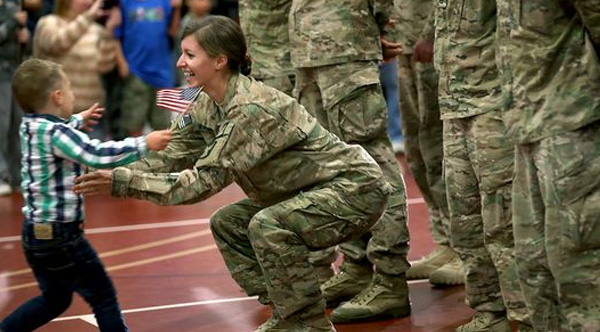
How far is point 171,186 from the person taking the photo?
425 cm

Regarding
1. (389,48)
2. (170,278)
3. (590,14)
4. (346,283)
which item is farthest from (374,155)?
(590,14)

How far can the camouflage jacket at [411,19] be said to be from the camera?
556 cm

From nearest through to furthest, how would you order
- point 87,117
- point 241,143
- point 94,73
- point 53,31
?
1. point 241,143
2. point 87,117
3. point 53,31
4. point 94,73

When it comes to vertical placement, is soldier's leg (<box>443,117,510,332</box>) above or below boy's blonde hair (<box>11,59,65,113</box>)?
below

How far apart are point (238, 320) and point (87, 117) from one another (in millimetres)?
1130

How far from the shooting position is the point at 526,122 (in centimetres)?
347

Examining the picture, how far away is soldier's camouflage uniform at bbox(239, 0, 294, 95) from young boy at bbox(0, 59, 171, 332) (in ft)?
4.78

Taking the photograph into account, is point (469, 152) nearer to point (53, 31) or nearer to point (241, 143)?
point (241, 143)

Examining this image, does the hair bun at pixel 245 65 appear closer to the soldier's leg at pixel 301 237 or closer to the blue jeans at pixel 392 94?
the soldier's leg at pixel 301 237

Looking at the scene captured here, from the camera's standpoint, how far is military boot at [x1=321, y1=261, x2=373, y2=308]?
17.6ft

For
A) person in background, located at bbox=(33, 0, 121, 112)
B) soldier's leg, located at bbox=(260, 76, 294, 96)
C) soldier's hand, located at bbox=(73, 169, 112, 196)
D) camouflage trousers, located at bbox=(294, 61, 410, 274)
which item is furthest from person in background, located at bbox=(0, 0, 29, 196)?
soldier's hand, located at bbox=(73, 169, 112, 196)

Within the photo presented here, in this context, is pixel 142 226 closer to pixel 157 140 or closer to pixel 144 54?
pixel 144 54

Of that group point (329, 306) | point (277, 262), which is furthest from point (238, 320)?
point (277, 262)

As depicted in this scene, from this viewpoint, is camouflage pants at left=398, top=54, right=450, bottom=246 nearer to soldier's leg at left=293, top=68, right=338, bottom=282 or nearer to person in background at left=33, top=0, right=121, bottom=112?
soldier's leg at left=293, top=68, right=338, bottom=282
